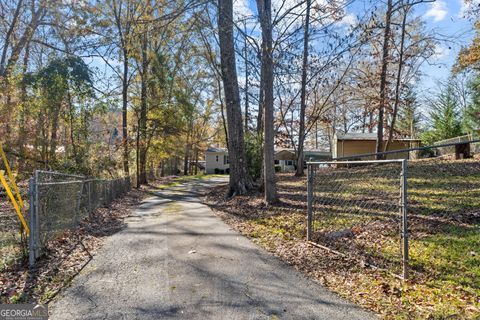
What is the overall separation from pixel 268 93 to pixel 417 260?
560 cm

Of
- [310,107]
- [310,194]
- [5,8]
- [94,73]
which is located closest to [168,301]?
[310,194]

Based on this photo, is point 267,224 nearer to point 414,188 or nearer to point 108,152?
point 414,188

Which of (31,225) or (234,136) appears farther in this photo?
(234,136)

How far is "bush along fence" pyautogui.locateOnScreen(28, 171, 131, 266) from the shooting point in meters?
4.55

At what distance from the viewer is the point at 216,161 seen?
146ft

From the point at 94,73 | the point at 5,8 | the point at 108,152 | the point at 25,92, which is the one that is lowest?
the point at 108,152

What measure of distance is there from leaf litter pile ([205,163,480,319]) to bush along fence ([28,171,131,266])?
3535 mm

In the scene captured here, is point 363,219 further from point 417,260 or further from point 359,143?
point 359,143

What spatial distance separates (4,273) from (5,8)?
1472 cm

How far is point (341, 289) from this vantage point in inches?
146

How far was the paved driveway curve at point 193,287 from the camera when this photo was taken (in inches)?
124

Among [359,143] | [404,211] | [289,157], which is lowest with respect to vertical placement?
[404,211]

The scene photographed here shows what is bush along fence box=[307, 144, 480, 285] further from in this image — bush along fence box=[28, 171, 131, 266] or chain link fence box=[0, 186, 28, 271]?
chain link fence box=[0, 186, 28, 271]

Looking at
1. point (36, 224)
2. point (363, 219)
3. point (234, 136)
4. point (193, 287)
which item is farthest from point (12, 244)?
point (234, 136)
